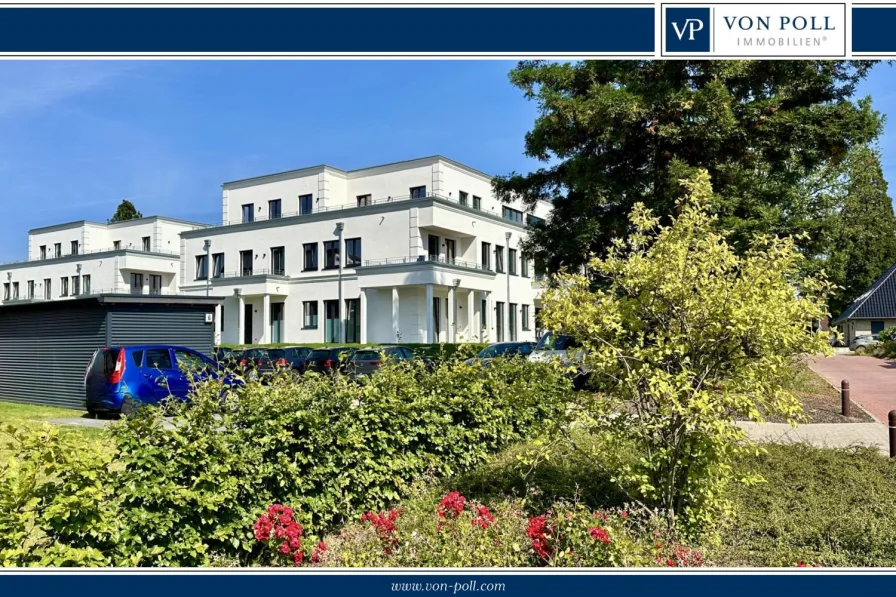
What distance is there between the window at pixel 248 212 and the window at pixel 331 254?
859 centimetres

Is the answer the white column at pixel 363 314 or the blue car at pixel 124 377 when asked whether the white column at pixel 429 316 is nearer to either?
the white column at pixel 363 314

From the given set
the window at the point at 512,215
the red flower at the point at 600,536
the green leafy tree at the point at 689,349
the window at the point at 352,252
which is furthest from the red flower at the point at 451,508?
the window at the point at 512,215

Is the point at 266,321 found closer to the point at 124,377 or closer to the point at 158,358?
the point at 158,358

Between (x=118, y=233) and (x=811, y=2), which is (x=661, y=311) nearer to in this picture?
(x=811, y=2)

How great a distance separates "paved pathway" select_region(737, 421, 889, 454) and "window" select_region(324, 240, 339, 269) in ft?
105

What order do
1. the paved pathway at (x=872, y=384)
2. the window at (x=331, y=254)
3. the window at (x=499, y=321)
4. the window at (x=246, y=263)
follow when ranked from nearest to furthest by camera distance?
the paved pathway at (x=872, y=384), the window at (x=331, y=254), the window at (x=499, y=321), the window at (x=246, y=263)

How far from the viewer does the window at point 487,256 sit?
44406 millimetres

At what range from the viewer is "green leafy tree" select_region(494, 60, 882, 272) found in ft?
51.4

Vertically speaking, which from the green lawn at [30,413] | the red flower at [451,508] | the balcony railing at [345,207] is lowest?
the green lawn at [30,413]

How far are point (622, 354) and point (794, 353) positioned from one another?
4.52ft

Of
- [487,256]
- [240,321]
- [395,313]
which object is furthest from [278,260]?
[487,256]

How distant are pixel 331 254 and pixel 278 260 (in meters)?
4.61

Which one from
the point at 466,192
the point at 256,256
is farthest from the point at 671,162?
the point at 256,256

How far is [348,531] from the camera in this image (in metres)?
6.01
